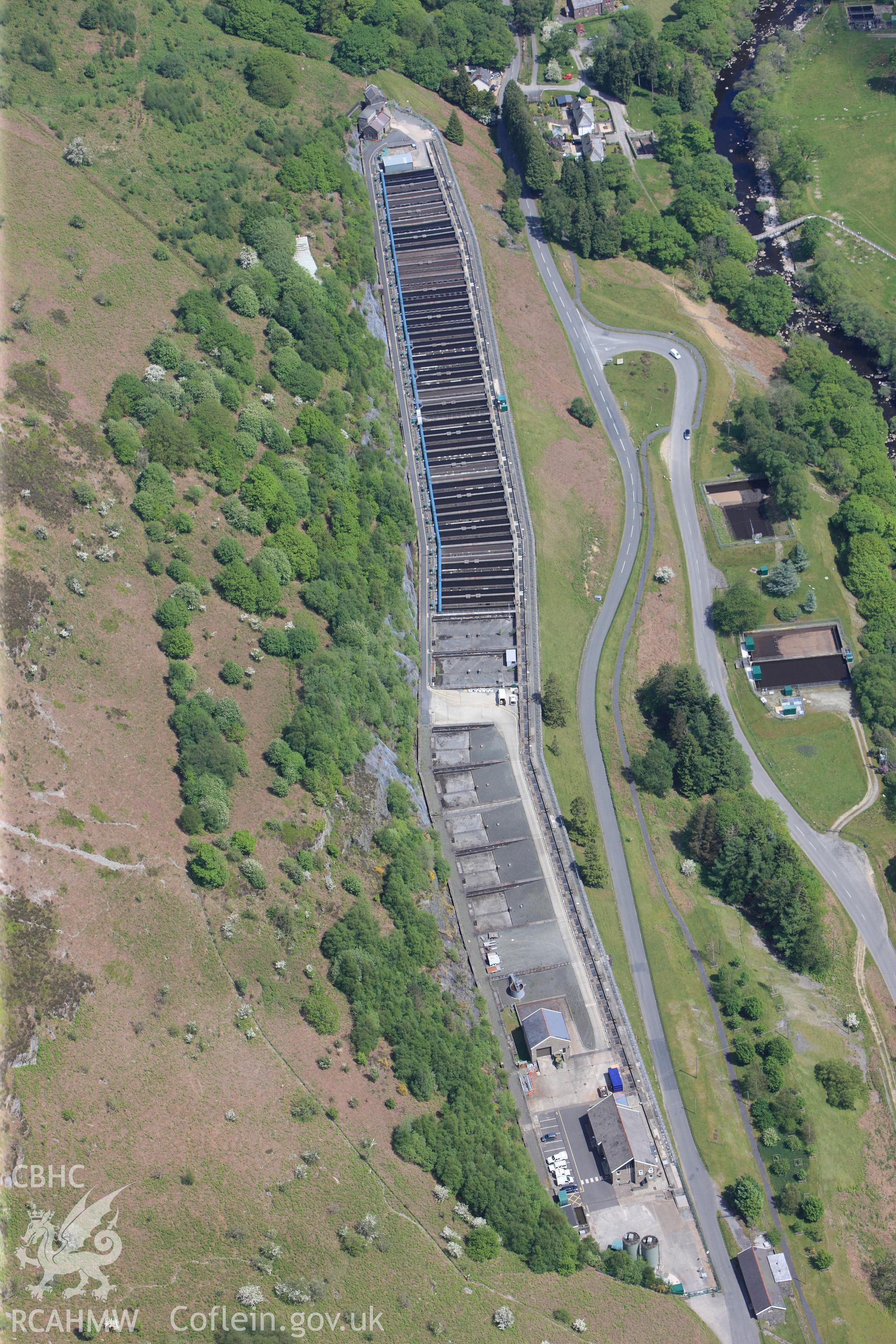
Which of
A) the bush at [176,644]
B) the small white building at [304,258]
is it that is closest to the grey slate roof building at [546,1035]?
the bush at [176,644]

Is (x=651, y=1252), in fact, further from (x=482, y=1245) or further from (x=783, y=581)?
(x=783, y=581)

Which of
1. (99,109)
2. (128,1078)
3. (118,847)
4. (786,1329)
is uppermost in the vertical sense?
(99,109)

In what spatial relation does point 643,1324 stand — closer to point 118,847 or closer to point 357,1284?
point 357,1284

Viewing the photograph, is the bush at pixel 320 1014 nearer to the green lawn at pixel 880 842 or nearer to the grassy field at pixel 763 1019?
the grassy field at pixel 763 1019

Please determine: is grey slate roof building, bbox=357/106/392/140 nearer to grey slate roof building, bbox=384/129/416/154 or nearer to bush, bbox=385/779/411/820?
grey slate roof building, bbox=384/129/416/154

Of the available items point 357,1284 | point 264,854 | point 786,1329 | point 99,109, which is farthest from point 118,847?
point 99,109

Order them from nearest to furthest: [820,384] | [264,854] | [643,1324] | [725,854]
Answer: [643,1324] → [264,854] → [725,854] → [820,384]

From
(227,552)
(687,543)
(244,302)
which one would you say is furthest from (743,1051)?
(244,302)
